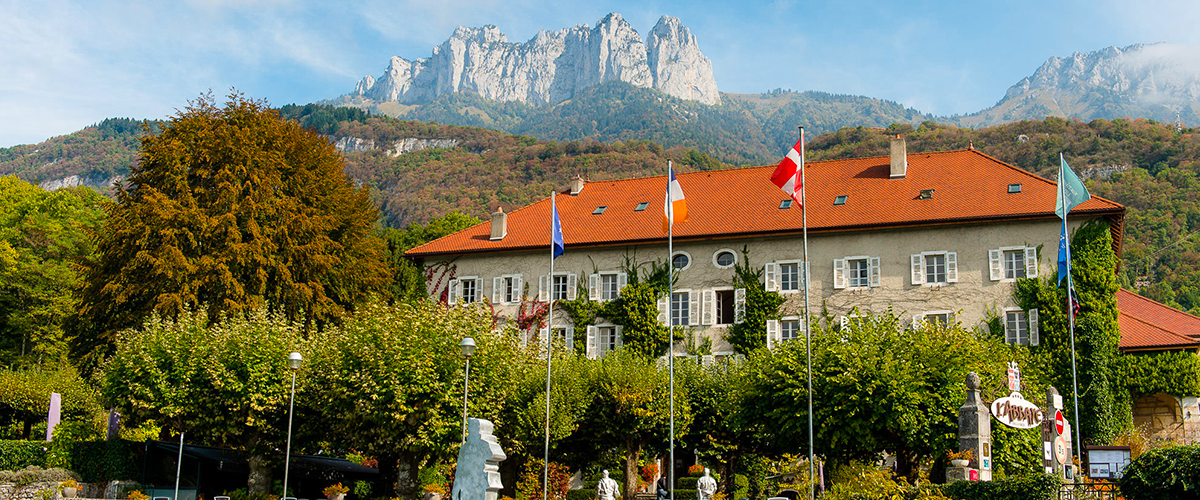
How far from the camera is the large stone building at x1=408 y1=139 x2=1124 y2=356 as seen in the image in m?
37.6

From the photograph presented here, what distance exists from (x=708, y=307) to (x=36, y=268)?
3667 centimetres

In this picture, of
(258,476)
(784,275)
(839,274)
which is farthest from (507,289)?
(258,476)

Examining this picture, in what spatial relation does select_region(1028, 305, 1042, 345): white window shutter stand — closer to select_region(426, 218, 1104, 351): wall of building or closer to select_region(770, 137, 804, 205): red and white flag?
Result: select_region(426, 218, 1104, 351): wall of building

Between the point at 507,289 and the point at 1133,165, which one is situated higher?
the point at 1133,165

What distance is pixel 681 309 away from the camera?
41.6 metres

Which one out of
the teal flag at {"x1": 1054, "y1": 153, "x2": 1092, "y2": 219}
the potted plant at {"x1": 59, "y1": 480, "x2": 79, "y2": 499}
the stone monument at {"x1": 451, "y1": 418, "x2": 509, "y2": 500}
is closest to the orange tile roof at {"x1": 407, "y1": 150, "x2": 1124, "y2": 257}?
the teal flag at {"x1": 1054, "y1": 153, "x2": 1092, "y2": 219}

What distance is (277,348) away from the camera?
30.5 metres

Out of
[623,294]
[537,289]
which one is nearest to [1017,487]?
[623,294]

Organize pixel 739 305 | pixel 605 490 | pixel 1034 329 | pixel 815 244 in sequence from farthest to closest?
pixel 739 305 < pixel 815 244 < pixel 1034 329 < pixel 605 490

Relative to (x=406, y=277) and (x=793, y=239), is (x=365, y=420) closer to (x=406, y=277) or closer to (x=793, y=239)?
(x=793, y=239)

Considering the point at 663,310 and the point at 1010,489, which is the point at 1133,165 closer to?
the point at 663,310

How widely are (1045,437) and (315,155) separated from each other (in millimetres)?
31850

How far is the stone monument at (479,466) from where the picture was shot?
16677mm

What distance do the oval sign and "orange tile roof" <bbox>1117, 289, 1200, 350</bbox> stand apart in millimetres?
20960
